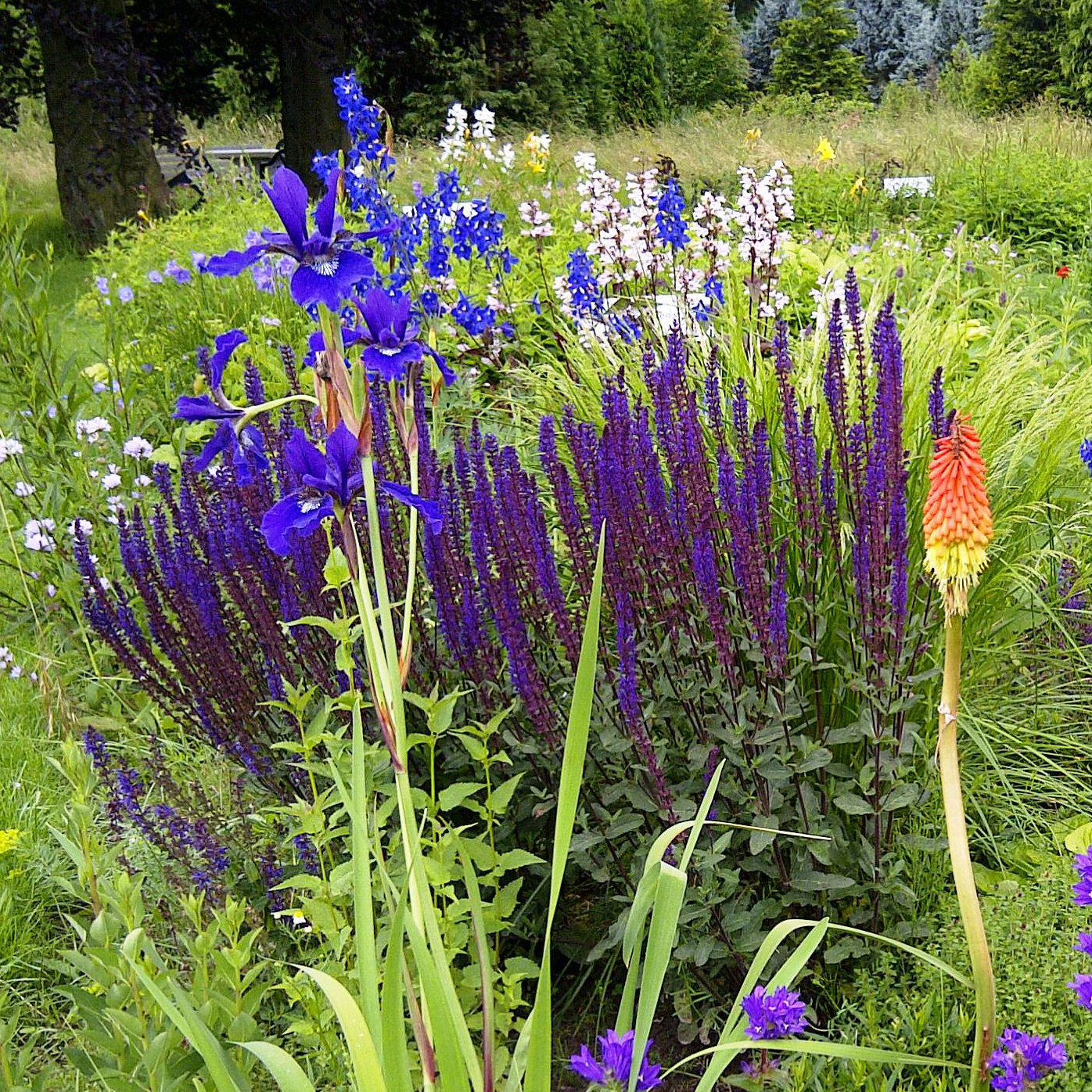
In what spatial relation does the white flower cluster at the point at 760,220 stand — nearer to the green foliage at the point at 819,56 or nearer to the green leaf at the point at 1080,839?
the green leaf at the point at 1080,839

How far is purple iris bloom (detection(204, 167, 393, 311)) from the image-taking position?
3.95 feet

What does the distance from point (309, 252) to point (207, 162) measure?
10.3 m

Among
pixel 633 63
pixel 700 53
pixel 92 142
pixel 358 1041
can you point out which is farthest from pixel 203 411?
pixel 700 53

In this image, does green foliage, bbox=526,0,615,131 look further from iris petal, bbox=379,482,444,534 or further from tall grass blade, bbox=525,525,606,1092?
tall grass blade, bbox=525,525,606,1092

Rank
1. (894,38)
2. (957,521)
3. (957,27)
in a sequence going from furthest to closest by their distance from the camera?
(894,38)
(957,27)
(957,521)

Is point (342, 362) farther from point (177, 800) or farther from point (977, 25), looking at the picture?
point (977, 25)

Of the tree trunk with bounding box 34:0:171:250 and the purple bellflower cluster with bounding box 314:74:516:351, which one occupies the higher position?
the tree trunk with bounding box 34:0:171:250

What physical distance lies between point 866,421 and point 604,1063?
4.54ft

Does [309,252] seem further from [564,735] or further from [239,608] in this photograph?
[239,608]

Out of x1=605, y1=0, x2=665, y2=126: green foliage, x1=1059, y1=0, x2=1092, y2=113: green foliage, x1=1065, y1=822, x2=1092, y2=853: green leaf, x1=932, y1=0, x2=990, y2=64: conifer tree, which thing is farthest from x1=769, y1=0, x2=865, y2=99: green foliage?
x1=1065, y1=822, x2=1092, y2=853: green leaf

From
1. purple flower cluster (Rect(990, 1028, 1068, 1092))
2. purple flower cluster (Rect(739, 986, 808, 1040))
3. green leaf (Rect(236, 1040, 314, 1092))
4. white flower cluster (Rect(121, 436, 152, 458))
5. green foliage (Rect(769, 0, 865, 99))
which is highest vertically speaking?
green foliage (Rect(769, 0, 865, 99))

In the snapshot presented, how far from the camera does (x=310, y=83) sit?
1133 cm

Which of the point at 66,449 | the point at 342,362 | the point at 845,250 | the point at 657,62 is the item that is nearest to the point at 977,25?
the point at 657,62

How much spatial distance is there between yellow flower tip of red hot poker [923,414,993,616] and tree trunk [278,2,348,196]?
34.5ft
